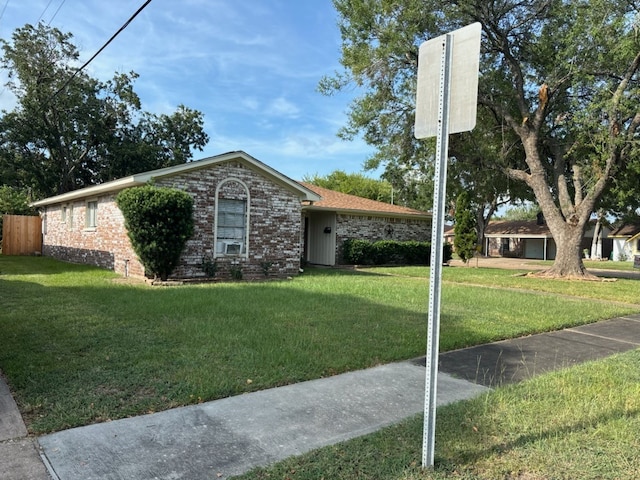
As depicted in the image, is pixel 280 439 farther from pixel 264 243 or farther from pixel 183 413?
pixel 264 243

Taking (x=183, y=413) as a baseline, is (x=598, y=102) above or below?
above

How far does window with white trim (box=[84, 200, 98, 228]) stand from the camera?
1592 cm

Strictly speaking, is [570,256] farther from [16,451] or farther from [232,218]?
[16,451]

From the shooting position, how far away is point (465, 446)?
3230mm

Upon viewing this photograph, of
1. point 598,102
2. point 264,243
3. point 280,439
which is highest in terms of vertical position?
point 598,102

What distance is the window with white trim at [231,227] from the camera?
13328mm

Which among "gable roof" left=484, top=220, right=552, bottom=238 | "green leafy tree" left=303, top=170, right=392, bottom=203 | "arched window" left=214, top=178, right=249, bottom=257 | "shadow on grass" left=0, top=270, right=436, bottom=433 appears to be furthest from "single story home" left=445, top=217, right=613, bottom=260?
Result: "shadow on grass" left=0, top=270, right=436, bottom=433

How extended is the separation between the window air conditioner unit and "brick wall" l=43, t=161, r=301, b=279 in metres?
0.18

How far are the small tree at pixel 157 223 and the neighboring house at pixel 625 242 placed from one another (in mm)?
41932

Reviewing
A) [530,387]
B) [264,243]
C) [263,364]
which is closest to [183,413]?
[263,364]

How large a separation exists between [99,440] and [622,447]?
3.68 m

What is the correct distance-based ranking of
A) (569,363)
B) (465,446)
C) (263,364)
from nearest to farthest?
1. (465,446)
2. (263,364)
3. (569,363)

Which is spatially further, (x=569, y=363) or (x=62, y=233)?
(x=62, y=233)

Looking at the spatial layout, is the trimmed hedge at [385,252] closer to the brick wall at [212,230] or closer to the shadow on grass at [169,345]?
the brick wall at [212,230]
